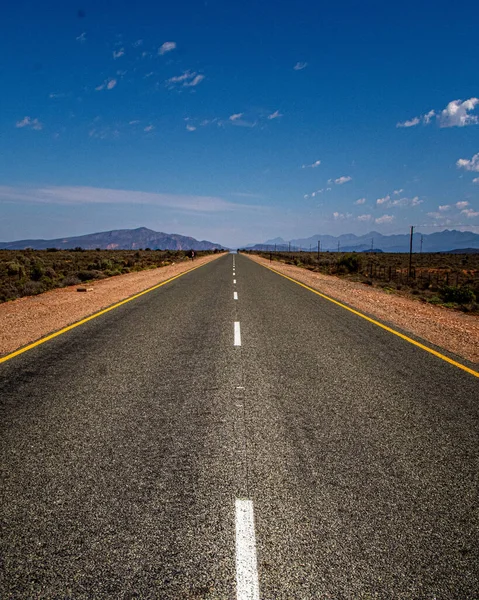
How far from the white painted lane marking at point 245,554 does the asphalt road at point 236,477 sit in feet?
0.03

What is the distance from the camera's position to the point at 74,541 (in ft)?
7.72

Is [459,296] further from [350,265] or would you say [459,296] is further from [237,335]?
[350,265]

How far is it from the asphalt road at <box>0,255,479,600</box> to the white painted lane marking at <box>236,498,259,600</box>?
0.01 metres

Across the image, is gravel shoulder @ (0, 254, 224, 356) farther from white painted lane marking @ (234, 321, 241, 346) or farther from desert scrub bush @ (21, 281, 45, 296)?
white painted lane marking @ (234, 321, 241, 346)

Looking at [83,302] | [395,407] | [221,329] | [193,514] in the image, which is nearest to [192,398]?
[193,514]

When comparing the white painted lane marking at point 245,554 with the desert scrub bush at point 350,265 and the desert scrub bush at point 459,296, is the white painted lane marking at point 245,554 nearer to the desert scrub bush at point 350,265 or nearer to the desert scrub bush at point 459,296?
the desert scrub bush at point 459,296

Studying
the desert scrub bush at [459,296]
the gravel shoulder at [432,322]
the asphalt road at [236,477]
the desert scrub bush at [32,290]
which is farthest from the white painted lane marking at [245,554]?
the desert scrub bush at [459,296]

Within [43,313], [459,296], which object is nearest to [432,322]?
[459,296]

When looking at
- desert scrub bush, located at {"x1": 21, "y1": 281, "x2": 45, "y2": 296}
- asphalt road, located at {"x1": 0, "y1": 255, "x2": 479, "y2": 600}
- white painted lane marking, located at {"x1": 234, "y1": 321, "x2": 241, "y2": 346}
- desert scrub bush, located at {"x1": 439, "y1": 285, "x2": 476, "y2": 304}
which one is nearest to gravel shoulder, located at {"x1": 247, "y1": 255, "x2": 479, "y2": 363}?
asphalt road, located at {"x1": 0, "y1": 255, "x2": 479, "y2": 600}

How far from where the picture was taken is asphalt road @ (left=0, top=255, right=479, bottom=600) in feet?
6.99

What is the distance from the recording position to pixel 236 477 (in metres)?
3.02

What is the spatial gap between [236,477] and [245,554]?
78 centimetres

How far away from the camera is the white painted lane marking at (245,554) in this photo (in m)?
2.02

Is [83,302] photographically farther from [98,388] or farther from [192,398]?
[192,398]
